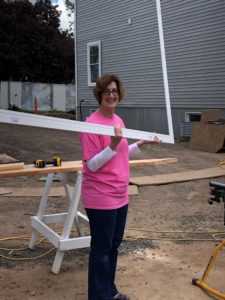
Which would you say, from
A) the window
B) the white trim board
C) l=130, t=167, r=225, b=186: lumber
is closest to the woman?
the white trim board

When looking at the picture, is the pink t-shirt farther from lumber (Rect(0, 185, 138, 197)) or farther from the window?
the window

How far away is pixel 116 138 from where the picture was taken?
2.70m

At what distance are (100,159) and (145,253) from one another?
1.79 metres

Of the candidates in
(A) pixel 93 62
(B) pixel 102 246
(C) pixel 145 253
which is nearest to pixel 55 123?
(B) pixel 102 246

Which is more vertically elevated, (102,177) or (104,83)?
(104,83)

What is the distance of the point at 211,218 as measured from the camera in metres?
5.49

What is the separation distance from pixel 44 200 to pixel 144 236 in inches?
44.4

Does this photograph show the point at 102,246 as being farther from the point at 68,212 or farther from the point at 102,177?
the point at 68,212

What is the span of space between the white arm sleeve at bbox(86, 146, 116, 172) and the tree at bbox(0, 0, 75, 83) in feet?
63.8

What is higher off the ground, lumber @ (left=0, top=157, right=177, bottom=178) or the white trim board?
the white trim board

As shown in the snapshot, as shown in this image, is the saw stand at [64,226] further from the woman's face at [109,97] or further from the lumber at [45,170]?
the woman's face at [109,97]

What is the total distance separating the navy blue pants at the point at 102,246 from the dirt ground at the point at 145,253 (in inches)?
17.7

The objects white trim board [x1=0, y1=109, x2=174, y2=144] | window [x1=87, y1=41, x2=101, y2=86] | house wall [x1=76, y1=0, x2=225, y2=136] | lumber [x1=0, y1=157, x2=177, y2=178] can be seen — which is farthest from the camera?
window [x1=87, y1=41, x2=101, y2=86]

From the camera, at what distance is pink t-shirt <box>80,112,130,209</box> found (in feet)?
9.30
